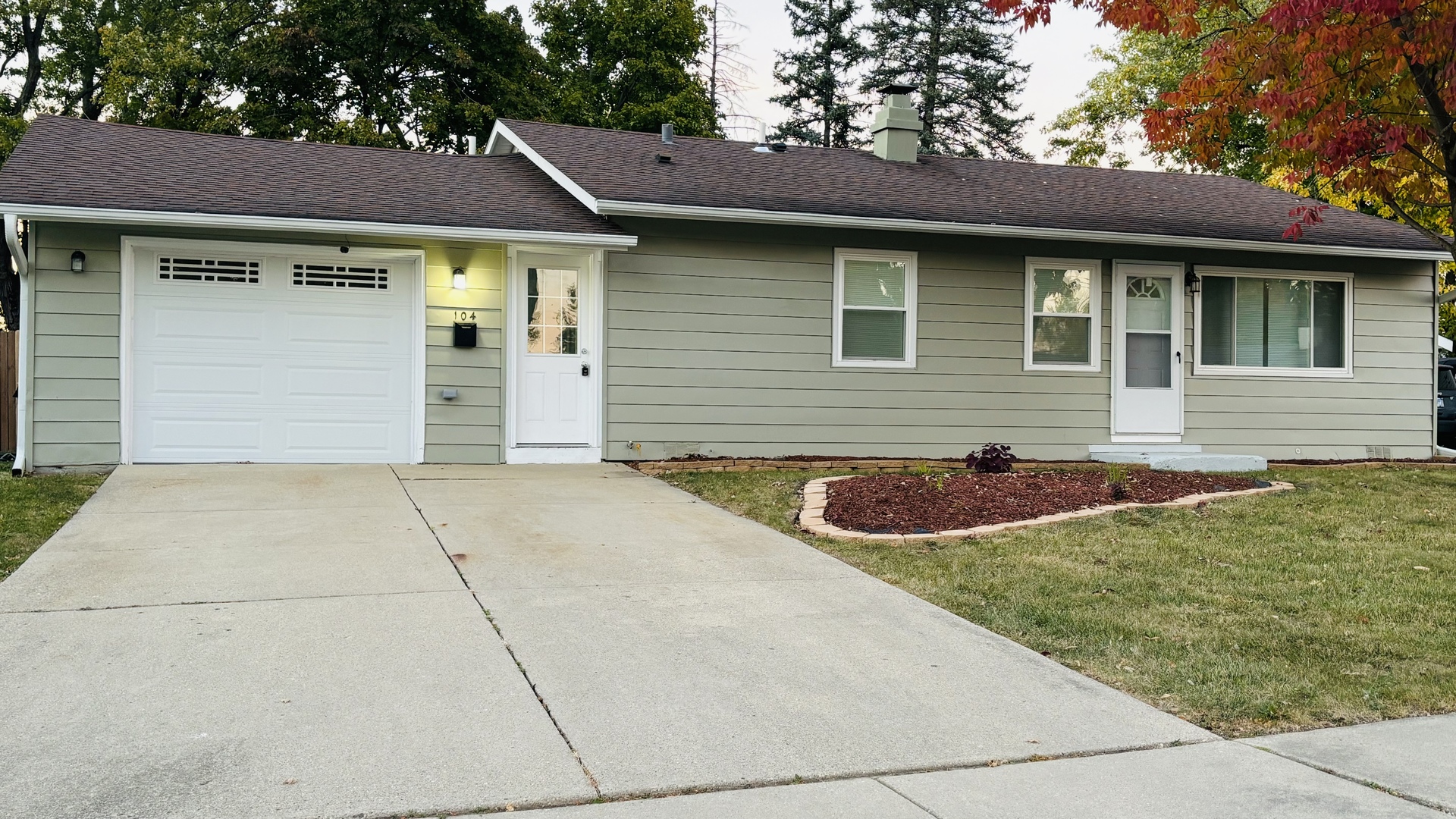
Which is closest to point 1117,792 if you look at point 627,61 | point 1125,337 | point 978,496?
point 978,496

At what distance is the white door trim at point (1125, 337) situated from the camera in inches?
484

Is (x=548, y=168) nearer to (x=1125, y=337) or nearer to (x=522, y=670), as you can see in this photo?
(x=1125, y=337)

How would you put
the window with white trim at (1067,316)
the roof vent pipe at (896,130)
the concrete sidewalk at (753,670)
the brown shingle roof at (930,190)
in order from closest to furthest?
1. the concrete sidewalk at (753,670)
2. the brown shingle roof at (930,190)
3. the window with white trim at (1067,316)
4. the roof vent pipe at (896,130)

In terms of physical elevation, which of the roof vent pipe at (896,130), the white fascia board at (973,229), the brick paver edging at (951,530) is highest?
the roof vent pipe at (896,130)

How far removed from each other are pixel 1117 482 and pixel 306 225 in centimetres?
702

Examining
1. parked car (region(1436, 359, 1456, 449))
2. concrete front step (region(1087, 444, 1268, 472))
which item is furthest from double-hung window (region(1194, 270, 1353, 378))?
parked car (region(1436, 359, 1456, 449))

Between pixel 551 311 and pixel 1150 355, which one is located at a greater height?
pixel 551 311

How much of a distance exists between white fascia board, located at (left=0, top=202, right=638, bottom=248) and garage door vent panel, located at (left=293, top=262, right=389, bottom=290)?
50 cm

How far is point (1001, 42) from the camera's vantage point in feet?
112

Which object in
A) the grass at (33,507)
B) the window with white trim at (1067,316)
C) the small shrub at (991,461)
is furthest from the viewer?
the window with white trim at (1067,316)

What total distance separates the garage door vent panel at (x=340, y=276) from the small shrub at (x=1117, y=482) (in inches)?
261

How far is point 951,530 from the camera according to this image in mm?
7164

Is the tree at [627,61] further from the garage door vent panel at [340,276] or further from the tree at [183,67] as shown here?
the garage door vent panel at [340,276]

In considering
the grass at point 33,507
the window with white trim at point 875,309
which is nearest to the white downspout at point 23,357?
the grass at point 33,507
